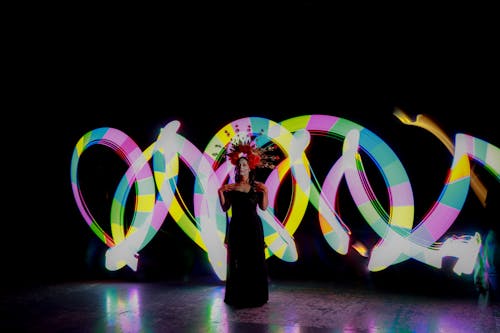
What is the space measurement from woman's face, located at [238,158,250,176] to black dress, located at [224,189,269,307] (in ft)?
0.76

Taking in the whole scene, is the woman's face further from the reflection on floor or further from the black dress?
the reflection on floor

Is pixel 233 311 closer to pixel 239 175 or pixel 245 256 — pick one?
pixel 245 256

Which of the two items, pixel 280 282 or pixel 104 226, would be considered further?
pixel 104 226

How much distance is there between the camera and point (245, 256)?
16.0 feet

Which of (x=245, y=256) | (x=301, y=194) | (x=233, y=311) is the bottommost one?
(x=233, y=311)

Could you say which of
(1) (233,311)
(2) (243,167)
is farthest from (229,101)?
(1) (233,311)

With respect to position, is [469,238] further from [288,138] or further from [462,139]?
[288,138]

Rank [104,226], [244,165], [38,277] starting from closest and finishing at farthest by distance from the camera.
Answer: [244,165], [38,277], [104,226]

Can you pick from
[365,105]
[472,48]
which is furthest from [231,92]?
[472,48]

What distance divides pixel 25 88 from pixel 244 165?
546 cm

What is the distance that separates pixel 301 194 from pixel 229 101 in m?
2.26

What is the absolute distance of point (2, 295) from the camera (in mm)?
5594

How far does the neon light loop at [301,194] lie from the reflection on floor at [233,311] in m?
0.52

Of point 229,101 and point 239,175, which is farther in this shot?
point 229,101
